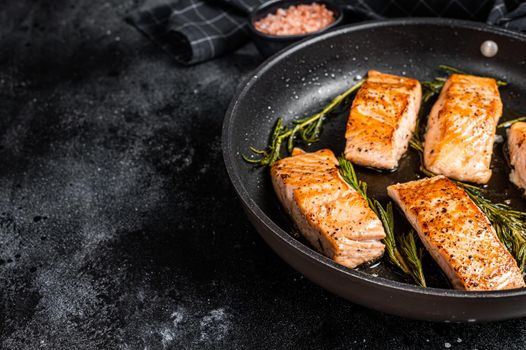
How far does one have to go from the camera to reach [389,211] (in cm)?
229

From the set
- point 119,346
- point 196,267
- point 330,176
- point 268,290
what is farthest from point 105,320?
point 330,176

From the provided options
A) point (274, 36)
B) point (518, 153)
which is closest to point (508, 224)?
point (518, 153)

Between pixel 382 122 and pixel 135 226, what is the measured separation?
117 centimetres

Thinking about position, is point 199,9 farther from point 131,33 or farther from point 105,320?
point 105,320

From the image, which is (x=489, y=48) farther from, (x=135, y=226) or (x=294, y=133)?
(x=135, y=226)

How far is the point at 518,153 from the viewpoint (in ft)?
7.98

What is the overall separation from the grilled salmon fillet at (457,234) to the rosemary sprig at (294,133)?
51 centimetres

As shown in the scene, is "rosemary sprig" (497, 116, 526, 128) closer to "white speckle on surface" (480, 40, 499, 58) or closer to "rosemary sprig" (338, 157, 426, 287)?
"white speckle on surface" (480, 40, 499, 58)

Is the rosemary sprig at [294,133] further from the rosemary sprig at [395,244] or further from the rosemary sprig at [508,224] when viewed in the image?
the rosemary sprig at [508,224]

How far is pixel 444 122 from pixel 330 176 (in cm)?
59

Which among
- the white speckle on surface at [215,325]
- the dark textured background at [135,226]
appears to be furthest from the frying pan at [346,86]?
the white speckle on surface at [215,325]

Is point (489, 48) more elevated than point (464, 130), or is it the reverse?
point (489, 48)

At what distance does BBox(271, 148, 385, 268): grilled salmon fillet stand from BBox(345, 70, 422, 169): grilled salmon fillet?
0.61ft

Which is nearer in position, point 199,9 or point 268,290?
point 268,290
